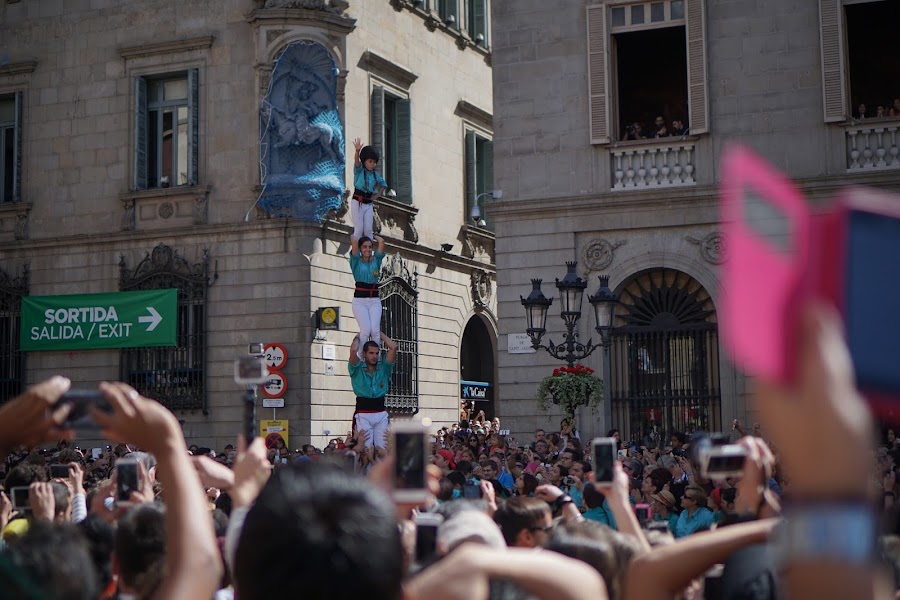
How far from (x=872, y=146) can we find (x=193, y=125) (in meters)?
14.8

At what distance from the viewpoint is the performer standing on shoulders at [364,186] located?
16.6m

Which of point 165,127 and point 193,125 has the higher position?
point 165,127

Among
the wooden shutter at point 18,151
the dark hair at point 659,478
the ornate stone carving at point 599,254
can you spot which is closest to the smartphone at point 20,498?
the dark hair at point 659,478

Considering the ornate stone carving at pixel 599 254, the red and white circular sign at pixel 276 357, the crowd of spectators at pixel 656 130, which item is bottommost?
the red and white circular sign at pixel 276 357

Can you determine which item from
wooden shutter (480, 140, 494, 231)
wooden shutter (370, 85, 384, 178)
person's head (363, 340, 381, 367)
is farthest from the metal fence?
wooden shutter (480, 140, 494, 231)

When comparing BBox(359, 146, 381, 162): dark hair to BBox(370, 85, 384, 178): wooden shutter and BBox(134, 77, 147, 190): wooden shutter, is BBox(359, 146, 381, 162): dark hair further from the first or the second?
BBox(134, 77, 147, 190): wooden shutter

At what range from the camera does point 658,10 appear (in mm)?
21062

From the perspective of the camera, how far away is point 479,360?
34.9 metres

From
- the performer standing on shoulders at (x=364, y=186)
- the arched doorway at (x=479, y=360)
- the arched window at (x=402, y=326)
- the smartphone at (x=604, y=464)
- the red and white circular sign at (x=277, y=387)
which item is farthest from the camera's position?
the arched doorway at (x=479, y=360)

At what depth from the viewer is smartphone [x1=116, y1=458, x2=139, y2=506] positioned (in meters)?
5.33

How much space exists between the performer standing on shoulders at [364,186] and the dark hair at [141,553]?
1271 centimetres

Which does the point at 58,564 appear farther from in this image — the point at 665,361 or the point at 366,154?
the point at 665,361

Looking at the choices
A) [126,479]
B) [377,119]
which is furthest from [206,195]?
[126,479]

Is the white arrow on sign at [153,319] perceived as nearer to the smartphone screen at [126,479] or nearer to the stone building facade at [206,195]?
the stone building facade at [206,195]
